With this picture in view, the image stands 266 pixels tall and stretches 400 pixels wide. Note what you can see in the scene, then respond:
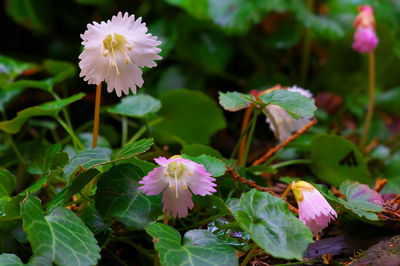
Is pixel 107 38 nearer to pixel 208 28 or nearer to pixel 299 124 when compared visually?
pixel 299 124

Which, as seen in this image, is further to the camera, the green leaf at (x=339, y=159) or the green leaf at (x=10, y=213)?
the green leaf at (x=339, y=159)

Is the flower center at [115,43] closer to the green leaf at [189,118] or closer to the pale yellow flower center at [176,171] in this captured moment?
the pale yellow flower center at [176,171]

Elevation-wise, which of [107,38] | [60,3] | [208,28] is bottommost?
[107,38]

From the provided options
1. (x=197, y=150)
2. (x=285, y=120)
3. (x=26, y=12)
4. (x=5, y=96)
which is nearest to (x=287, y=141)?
(x=285, y=120)

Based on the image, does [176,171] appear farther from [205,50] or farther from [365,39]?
[205,50]

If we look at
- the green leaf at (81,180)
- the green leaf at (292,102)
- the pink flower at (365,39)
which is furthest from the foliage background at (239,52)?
the green leaf at (81,180)

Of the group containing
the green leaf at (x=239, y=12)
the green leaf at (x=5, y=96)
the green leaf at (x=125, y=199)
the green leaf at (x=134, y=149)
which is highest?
the green leaf at (x=239, y=12)

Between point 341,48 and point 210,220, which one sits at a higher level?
point 341,48

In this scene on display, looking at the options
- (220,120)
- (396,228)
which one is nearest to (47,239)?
(396,228)
